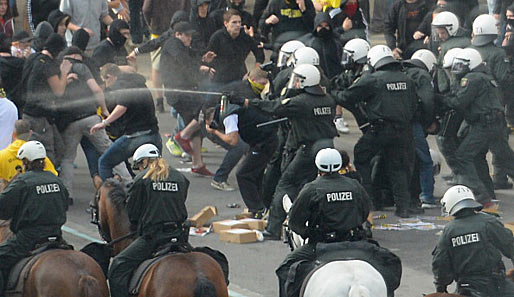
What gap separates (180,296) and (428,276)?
13.3 feet

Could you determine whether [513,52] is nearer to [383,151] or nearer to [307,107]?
[383,151]

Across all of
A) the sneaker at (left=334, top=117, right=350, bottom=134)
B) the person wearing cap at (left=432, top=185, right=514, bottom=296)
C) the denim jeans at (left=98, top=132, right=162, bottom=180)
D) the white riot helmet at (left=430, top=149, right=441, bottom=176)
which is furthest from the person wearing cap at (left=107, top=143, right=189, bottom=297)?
the sneaker at (left=334, top=117, right=350, bottom=134)

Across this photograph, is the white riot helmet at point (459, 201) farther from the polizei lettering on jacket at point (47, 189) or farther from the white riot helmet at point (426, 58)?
the white riot helmet at point (426, 58)

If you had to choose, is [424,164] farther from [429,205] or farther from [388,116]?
[388,116]

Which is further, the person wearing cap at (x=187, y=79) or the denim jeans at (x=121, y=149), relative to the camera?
the person wearing cap at (x=187, y=79)

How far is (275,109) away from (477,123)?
2.92 metres

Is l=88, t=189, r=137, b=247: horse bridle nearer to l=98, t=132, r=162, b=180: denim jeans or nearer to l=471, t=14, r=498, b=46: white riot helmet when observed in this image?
l=98, t=132, r=162, b=180: denim jeans

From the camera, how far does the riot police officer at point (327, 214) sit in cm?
1045

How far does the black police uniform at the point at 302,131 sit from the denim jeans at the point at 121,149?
1.60m

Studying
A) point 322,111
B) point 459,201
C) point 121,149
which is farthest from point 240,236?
point 459,201

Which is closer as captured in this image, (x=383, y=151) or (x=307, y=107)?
(x=307, y=107)

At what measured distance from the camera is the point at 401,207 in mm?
15289

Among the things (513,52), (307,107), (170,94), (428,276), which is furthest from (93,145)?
(513,52)

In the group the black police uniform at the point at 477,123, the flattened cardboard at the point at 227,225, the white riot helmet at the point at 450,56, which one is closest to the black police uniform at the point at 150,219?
the flattened cardboard at the point at 227,225
